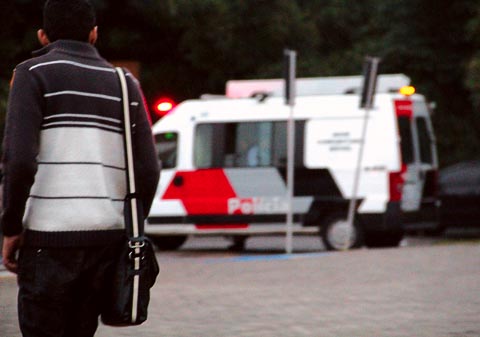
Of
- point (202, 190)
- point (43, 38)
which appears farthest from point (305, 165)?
point (43, 38)

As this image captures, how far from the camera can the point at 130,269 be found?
414 cm

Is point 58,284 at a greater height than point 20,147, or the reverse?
point 20,147

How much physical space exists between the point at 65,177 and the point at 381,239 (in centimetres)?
1456

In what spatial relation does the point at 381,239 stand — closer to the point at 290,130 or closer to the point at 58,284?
the point at 290,130

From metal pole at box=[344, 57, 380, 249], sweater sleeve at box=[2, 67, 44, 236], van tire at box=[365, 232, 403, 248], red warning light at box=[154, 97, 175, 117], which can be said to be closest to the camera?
sweater sleeve at box=[2, 67, 44, 236]

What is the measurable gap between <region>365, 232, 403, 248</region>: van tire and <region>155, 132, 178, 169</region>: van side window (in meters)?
2.98

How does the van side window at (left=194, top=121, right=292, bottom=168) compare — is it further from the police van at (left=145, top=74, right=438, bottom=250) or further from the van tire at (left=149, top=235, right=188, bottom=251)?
the van tire at (left=149, top=235, right=188, bottom=251)

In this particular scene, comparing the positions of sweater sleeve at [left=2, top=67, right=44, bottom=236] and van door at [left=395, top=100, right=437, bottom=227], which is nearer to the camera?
sweater sleeve at [left=2, top=67, right=44, bottom=236]

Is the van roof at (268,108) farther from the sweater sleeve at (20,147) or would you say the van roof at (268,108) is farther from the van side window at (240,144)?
the sweater sleeve at (20,147)

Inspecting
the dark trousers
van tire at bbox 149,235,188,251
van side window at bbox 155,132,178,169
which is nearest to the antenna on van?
van side window at bbox 155,132,178,169

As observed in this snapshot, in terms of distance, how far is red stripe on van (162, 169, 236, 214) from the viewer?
18.1m

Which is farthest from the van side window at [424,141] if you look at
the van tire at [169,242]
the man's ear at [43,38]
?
the man's ear at [43,38]

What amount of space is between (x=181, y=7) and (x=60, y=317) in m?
26.0

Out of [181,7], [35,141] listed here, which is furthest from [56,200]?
[181,7]
